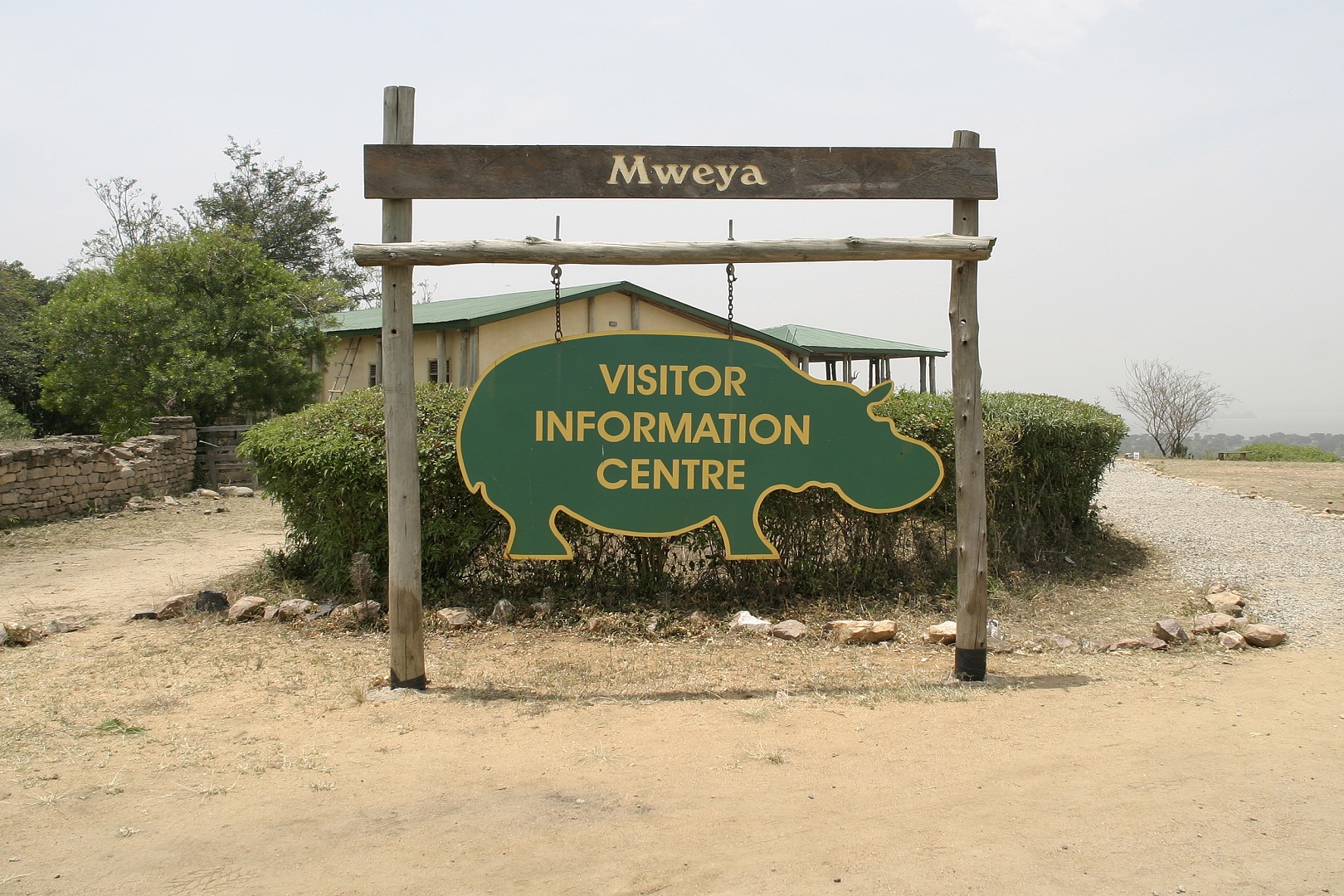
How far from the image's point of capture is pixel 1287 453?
2742 centimetres

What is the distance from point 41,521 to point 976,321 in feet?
42.6

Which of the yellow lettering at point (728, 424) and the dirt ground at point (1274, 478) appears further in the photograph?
the dirt ground at point (1274, 478)

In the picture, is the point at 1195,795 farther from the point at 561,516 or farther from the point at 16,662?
the point at 16,662

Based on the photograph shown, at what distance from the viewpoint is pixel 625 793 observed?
12.8 feet

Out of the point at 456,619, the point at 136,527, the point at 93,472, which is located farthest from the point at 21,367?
the point at 456,619

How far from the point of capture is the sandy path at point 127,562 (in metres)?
Result: 8.17

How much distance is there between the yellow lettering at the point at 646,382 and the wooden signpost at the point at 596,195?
76 cm

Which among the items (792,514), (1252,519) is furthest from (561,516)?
(1252,519)

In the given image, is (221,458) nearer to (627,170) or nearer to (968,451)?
(627,170)

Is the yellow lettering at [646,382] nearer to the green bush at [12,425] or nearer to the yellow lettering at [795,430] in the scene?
the yellow lettering at [795,430]

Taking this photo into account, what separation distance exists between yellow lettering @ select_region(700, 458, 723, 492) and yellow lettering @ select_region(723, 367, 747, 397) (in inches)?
17.9

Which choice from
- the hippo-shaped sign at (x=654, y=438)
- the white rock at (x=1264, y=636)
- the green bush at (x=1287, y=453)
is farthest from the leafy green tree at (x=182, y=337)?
the green bush at (x=1287, y=453)

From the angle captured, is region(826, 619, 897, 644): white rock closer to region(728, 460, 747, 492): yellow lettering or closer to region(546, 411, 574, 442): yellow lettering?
region(728, 460, 747, 492): yellow lettering

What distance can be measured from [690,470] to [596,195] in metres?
1.78
